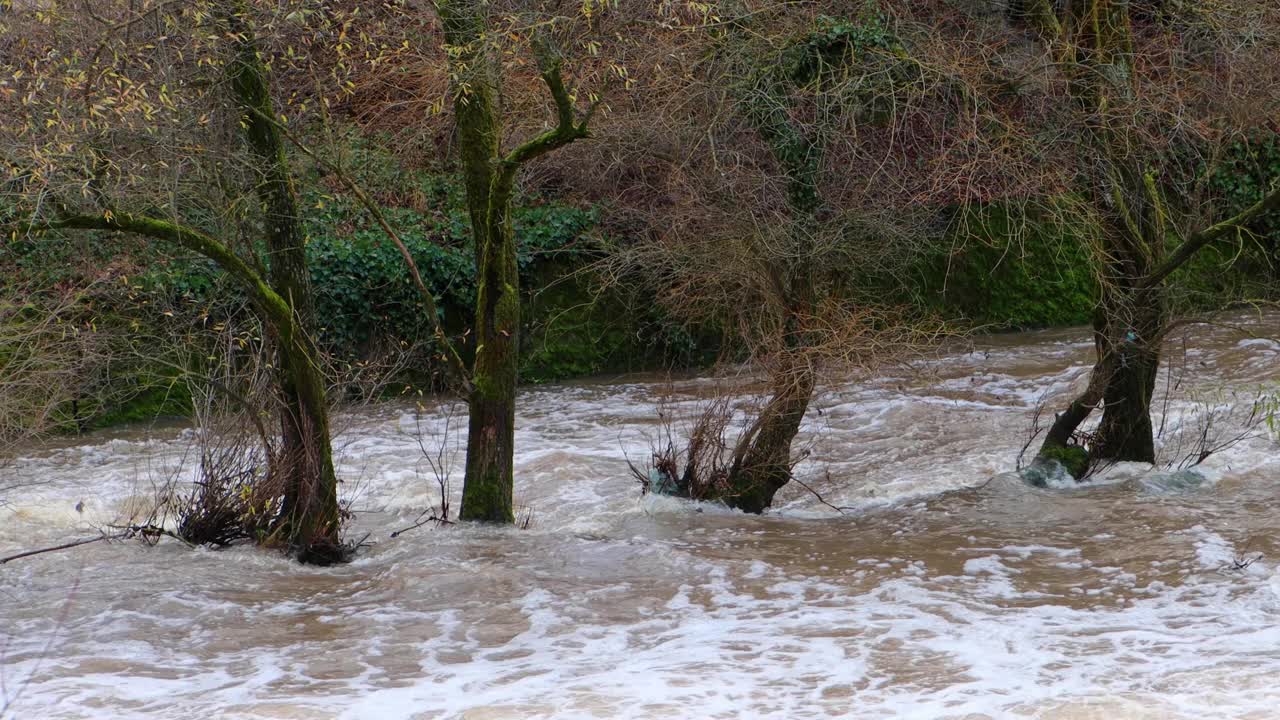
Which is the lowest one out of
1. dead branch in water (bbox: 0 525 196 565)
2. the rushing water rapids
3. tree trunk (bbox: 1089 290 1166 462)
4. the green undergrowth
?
the rushing water rapids

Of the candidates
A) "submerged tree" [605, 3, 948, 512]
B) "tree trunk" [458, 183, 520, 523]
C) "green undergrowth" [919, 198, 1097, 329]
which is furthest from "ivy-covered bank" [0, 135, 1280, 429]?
"tree trunk" [458, 183, 520, 523]

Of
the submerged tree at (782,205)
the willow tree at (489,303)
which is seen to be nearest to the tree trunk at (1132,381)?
the submerged tree at (782,205)

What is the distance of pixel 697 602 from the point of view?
8266mm

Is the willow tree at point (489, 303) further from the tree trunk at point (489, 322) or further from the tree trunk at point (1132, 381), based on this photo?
the tree trunk at point (1132, 381)

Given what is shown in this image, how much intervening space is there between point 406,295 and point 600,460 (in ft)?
15.7

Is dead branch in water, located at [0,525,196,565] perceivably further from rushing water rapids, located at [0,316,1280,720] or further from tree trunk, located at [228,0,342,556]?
tree trunk, located at [228,0,342,556]

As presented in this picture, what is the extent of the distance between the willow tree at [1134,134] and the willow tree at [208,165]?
6073 mm

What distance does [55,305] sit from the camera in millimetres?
12453

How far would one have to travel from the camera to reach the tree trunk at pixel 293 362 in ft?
28.5

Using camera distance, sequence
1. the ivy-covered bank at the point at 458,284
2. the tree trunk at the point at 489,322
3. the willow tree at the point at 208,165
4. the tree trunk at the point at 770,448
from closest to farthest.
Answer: the willow tree at the point at 208,165
the tree trunk at the point at 489,322
the tree trunk at the point at 770,448
the ivy-covered bank at the point at 458,284

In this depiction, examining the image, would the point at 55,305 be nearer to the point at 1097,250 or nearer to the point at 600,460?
the point at 600,460

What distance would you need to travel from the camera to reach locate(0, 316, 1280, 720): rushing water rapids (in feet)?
21.8

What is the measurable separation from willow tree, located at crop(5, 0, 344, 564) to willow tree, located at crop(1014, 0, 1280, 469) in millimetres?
6073

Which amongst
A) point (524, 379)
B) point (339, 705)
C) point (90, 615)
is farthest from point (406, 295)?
point (339, 705)
